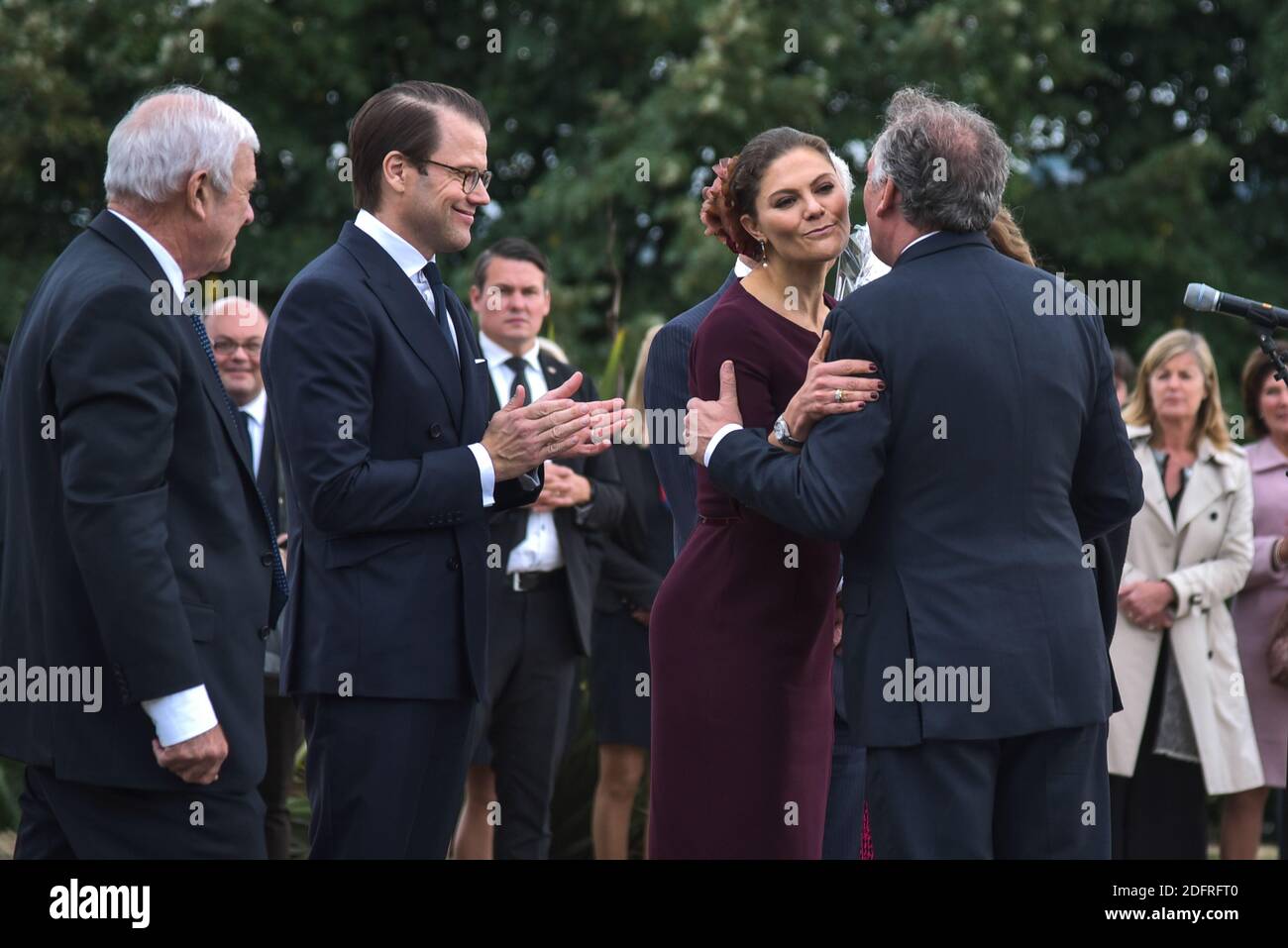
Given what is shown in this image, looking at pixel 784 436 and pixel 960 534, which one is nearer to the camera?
pixel 960 534

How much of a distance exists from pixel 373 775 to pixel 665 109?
10.7 m

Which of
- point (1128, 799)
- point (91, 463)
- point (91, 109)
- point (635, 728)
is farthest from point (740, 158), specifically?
point (91, 109)

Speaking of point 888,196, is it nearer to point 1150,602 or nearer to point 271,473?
point 271,473

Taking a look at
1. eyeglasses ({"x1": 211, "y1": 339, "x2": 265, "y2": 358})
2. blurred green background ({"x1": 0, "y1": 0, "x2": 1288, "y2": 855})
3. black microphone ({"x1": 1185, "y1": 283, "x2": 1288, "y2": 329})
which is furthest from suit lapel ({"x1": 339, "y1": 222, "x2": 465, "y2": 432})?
blurred green background ({"x1": 0, "y1": 0, "x2": 1288, "y2": 855})

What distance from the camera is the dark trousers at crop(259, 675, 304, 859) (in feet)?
20.6

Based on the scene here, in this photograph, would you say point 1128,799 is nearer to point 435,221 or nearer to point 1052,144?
point 435,221

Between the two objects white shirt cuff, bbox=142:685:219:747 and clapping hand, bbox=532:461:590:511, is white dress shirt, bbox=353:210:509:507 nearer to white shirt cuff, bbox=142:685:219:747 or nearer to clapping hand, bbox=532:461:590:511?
white shirt cuff, bbox=142:685:219:747

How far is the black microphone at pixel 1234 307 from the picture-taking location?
144 inches

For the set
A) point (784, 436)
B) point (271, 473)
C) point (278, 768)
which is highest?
point (271, 473)

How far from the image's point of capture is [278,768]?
20.9ft

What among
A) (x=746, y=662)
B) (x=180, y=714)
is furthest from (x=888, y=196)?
(x=180, y=714)

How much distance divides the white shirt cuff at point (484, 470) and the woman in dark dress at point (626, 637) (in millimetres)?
3030

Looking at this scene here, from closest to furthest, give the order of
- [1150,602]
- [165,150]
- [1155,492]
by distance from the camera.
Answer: [165,150], [1150,602], [1155,492]

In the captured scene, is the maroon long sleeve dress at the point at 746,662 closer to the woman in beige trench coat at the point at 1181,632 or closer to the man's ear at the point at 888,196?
the man's ear at the point at 888,196
